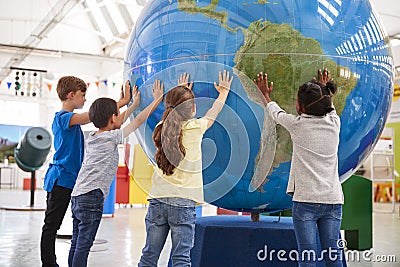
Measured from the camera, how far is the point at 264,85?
104 inches

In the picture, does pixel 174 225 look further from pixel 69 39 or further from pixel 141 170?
pixel 69 39

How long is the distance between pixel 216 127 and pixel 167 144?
10.1 inches

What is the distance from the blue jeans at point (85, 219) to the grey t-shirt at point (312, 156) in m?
1.07

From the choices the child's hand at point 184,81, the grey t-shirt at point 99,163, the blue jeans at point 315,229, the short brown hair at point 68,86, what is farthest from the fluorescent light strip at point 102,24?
the blue jeans at point 315,229

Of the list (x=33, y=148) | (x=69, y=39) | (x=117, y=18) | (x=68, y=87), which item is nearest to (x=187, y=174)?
(x=68, y=87)

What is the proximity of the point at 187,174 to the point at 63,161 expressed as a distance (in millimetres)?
1119

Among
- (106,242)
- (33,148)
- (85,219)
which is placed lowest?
(106,242)

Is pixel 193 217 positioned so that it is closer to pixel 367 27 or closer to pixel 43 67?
pixel 367 27

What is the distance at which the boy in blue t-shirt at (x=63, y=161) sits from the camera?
3.40m

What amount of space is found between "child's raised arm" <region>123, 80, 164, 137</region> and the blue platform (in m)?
0.66

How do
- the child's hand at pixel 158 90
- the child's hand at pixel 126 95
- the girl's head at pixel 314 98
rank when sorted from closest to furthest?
the girl's head at pixel 314 98, the child's hand at pixel 158 90, the child's hand at pixel 126 95

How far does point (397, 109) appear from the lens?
16328 millimetres

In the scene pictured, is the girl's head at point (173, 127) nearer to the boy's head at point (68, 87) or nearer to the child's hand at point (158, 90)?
the child's hand at point (158, 90)

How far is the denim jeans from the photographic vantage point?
11.2ft
